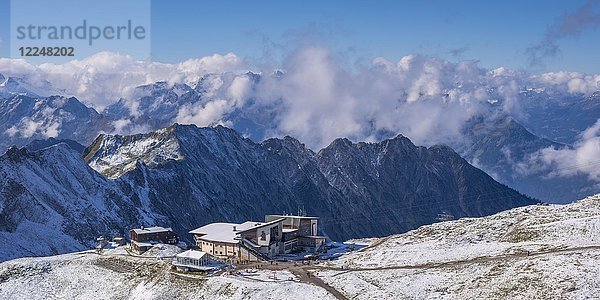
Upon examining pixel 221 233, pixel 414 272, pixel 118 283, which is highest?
pixel 221 233

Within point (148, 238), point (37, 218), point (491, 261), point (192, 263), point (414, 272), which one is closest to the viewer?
point (491, 261)

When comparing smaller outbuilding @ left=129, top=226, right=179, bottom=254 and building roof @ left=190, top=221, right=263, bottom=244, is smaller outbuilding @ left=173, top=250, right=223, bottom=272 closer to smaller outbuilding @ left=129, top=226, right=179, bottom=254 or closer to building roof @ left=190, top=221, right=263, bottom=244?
building roof @ left=190, top=221, right=263, bottom=244

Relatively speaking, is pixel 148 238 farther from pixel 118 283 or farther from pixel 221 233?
pixel 118 283

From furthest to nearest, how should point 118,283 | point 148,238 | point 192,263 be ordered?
point 148,238 → point 192,263 → point 118,283

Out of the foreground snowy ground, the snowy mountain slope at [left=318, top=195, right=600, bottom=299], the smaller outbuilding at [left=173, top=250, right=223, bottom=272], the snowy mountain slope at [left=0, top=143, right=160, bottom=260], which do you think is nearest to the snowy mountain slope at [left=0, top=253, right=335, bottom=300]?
the foreground snowy ground

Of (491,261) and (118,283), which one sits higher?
(491,261)

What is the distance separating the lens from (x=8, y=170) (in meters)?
188

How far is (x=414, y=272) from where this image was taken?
3383 inches

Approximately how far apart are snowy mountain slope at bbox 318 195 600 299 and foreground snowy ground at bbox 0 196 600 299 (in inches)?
5.3

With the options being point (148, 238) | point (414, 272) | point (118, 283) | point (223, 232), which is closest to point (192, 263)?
point (118, 283)

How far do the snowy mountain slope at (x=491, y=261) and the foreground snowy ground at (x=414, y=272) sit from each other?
135 mm

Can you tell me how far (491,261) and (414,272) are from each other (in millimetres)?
11270

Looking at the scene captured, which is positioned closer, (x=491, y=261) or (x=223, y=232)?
(x=491, y=261)

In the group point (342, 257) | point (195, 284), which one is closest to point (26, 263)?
point (195, 284)
